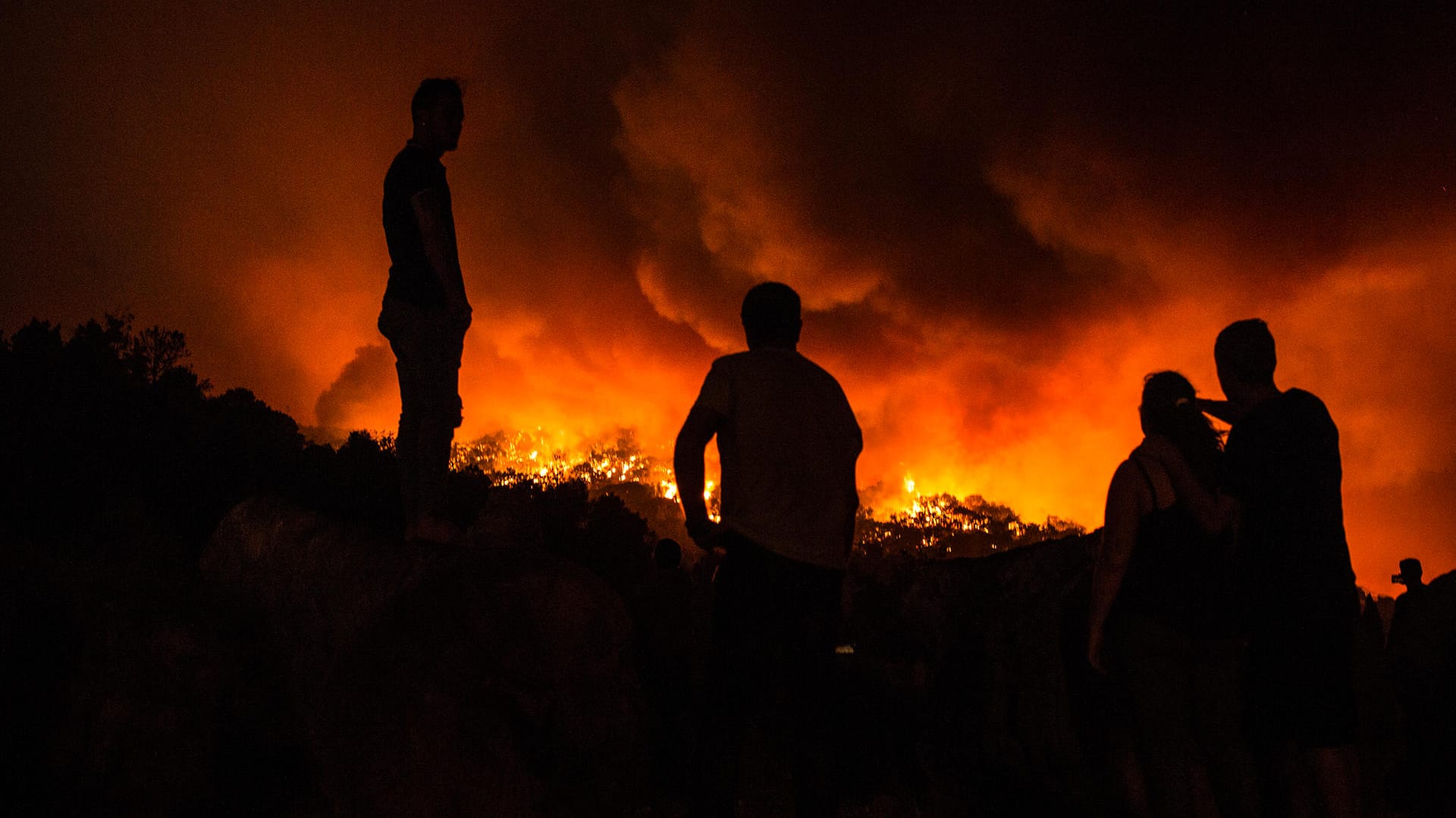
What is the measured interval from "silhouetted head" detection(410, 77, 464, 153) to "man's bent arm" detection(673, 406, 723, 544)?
8.24 feet

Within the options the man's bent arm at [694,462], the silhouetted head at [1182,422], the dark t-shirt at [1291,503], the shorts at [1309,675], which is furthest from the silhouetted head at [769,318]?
the shorts at [1309,675]

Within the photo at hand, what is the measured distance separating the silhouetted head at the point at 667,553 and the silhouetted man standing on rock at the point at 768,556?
11cm

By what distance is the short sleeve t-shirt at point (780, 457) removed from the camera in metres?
2.99

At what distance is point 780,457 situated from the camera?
303 centimetres

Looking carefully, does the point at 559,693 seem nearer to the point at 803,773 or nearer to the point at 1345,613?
the point at 803,773

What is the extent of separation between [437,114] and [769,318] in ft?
8.00

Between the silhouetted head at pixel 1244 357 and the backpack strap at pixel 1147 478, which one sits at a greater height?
the silhouetted head at pixel 1244 357

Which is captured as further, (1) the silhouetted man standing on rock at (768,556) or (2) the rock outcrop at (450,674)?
(2) the rock outcrop at (450,674)

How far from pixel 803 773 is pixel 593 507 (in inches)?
255

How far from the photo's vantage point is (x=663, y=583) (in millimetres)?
6988

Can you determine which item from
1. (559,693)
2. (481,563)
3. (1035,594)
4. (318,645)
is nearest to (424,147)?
(481,563)

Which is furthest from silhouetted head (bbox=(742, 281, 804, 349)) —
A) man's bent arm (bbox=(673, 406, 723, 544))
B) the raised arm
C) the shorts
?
the shorts

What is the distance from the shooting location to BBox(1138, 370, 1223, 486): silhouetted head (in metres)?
3.52

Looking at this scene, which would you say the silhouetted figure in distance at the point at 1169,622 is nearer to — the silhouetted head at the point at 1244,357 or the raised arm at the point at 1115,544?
the raised arm at the point at 1115,544
